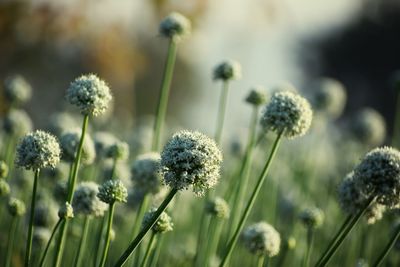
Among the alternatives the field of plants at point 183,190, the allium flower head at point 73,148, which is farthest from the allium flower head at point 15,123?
the allium flower head at point 73,148

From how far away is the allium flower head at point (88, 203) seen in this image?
10.9ft

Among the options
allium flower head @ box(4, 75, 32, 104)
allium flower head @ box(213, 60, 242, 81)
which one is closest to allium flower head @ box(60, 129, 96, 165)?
allium flower head @ box(213, 60, 242, 81)

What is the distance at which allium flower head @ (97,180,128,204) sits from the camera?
113 inches

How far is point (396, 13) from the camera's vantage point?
32.9m

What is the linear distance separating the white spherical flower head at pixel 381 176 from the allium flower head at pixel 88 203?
60.1 inches

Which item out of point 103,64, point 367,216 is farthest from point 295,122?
point 103,64

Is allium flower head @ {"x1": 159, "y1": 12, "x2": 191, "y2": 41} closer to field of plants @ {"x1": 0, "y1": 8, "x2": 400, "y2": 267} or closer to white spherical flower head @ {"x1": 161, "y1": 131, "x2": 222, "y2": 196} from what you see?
field of plants @ {"x1": 0, "y1": 8, "x2": 400, "y2": 267}

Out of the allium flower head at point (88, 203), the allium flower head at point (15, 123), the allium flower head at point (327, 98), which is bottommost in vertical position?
the allium flower head at point (88, 203)

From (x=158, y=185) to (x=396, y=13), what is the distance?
3249 cm

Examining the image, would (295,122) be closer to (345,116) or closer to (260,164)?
(260,164)

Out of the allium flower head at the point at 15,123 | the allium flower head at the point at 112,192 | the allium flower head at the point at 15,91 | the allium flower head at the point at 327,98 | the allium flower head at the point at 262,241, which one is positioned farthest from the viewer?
the allium flower head at the point at 327,98

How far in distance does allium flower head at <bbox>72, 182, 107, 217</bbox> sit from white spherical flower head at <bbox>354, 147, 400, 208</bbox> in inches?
60.1

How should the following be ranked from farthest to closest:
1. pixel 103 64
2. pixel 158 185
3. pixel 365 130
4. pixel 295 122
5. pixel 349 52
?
pixel 349 52, pixel 103 64, pixel 365 130, pixel 158 185, pixel 295 122

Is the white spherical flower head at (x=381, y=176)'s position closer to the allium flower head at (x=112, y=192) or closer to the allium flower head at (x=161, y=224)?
the allium flower head at (x=161, y=224)
